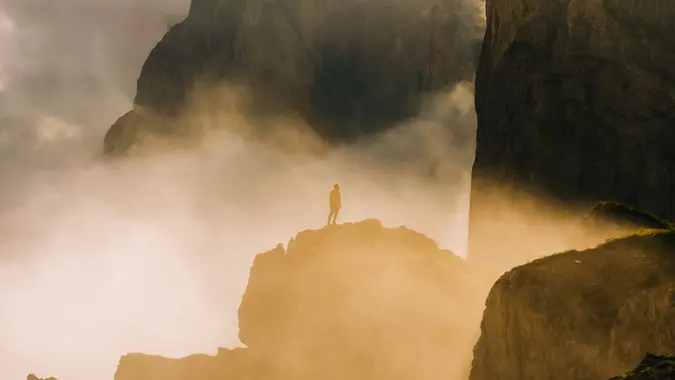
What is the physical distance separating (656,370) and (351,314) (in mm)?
19275

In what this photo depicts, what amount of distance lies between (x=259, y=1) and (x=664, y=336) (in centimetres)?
4535

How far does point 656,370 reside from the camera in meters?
6.95

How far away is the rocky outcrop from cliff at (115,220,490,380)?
901cm

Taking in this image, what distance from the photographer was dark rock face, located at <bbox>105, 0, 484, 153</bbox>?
49.8 metres

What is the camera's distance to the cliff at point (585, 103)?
20.7 metres

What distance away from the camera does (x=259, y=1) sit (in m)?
51.2

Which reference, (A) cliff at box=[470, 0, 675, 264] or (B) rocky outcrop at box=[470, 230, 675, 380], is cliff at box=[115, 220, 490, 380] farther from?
(B) rocky outcrop at box=[470, 230, 675, 380]

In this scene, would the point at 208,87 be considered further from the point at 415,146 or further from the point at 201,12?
the point at 415,146

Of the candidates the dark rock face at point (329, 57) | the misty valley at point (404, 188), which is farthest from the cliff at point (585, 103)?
the dark rock face at point (329, 57)

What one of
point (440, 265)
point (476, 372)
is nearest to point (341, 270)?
point (440, 265)

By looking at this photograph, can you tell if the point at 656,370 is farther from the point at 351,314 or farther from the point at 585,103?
the point at 351,314

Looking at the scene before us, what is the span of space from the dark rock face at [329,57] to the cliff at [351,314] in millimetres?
20745

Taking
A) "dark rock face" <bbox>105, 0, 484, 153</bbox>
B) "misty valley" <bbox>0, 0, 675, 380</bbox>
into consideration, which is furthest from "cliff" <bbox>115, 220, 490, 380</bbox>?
"dark rock face" <bbox>105, 0, 484, 153</bbox>

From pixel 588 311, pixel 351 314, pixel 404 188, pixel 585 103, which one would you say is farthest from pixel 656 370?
pixel 404 188
